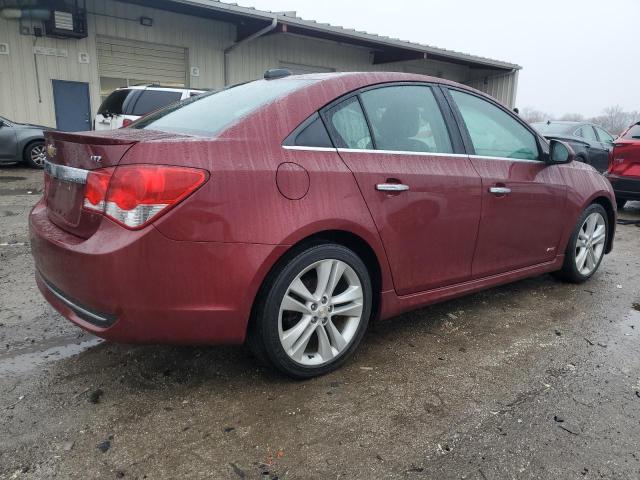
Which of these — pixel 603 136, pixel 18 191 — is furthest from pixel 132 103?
pixel 603 136

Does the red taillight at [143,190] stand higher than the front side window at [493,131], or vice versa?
the front side window at [493,131]

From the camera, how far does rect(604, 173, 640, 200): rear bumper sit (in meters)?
7.42

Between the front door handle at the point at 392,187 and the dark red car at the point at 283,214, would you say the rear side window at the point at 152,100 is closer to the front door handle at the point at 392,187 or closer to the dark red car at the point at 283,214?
the dark red car at the point at 283,214

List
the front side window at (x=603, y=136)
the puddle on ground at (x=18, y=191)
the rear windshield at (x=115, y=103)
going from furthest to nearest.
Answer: the front side window at (x=603, y=136), the rear windshield at (x=115, y=103), the puddle on ground at (x=18, y=191)

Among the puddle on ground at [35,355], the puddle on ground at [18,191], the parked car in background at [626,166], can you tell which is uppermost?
the parked car in background at [626,166]

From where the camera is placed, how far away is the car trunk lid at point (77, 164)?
2.11 metres

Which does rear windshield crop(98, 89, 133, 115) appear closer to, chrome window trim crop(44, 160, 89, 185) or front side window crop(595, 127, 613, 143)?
chrome window trim crop(44, 160, 89, 185)

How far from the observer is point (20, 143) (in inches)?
419

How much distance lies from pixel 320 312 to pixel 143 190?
1022 millimetres

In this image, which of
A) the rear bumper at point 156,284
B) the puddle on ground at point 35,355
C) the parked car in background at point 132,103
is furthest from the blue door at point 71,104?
the rear bumper at point 156,284

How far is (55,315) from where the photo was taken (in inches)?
131

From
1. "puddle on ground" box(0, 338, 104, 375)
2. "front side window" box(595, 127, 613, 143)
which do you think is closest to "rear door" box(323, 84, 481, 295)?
"puddle on ground" box(0, 338, 104, 375)

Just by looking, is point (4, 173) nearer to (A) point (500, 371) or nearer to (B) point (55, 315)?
(B) point (55, 315)

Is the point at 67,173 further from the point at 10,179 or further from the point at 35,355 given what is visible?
the point at 10,179
